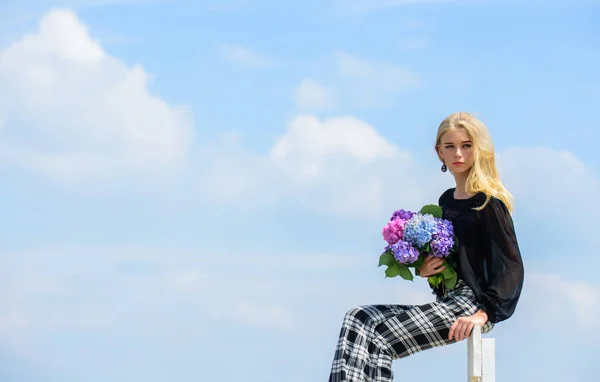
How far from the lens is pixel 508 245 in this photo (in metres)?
5.75

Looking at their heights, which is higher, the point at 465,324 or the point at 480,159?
the point at 480,159

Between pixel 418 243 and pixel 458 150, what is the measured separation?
0.75 meters

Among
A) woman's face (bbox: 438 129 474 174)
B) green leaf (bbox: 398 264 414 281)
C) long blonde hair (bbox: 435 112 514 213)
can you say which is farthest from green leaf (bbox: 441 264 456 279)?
woman's face (bbox: 438 129 474 174)

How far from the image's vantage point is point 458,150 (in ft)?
19.8

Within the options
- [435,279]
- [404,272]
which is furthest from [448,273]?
[404,272]

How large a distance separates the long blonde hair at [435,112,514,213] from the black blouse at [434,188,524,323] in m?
0.06

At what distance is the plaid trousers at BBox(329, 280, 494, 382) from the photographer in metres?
5.73

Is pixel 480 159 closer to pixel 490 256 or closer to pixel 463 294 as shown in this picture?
pixel 490 256

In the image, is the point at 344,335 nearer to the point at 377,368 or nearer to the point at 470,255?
the point at 377,368

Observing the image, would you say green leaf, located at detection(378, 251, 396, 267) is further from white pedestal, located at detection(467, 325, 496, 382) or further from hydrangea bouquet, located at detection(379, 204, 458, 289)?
white pedestal, located at detection(467, 325, 496, 382)

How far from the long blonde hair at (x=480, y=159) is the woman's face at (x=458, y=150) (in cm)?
3

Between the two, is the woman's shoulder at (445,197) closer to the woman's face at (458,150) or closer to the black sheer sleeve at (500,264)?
the woman's face at (458,150)

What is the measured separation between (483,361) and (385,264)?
3.04 feet

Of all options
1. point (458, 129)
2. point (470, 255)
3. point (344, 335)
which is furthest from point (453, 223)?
point (344, 335)
